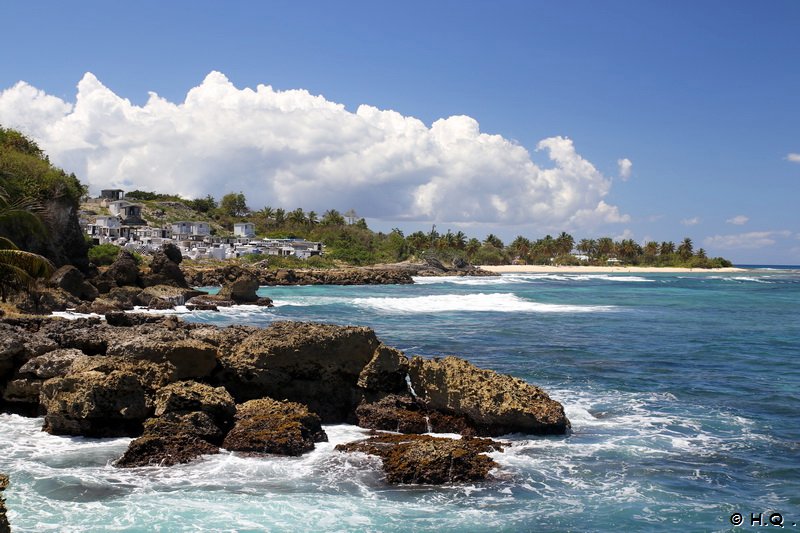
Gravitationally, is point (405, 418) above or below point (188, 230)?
below

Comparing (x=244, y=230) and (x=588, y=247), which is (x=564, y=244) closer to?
(x=588, y=247)

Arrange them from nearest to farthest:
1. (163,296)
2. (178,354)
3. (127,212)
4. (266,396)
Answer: (178,354)
(266,396)
(163,296)
(127,212)

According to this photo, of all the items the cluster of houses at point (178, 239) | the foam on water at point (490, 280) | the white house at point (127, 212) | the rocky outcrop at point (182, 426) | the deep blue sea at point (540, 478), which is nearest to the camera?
the deep blue sea at point (540, 478)

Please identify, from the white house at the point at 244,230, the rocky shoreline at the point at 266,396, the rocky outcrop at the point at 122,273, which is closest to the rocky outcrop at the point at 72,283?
the rocky outcrop at the point at 122,273

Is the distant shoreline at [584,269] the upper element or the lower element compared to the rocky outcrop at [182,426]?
upper

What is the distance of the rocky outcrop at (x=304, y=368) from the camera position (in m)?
14.5

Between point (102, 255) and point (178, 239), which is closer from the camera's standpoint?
point (102, 255)

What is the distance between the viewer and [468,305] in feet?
162

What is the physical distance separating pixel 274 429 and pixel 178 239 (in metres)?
112

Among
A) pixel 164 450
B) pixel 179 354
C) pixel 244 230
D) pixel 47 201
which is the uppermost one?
pixel 244 230

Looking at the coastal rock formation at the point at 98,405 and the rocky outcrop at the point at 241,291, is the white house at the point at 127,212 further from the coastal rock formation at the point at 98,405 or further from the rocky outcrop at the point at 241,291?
the coastal rock formation at the point at 98,405

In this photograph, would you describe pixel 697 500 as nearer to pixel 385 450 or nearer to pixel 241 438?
pixel 385 450

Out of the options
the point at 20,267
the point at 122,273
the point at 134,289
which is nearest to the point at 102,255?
the point at 122,273

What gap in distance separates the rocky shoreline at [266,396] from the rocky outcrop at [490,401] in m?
0.02
